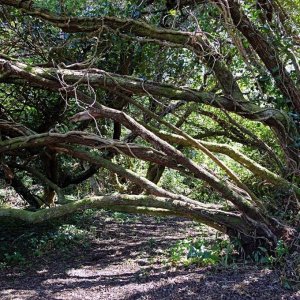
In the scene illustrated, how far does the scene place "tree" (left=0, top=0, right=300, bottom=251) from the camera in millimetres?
4711

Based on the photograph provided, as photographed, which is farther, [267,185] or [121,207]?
[267,185]

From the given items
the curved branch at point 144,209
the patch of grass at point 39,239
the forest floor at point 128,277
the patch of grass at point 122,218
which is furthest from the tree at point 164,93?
the patch of grass at point 122,218

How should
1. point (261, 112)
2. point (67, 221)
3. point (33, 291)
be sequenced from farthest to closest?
point (67, 221) < point (261, 112) < point (33, 291)

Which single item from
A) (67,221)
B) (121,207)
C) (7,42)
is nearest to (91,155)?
(121,207)

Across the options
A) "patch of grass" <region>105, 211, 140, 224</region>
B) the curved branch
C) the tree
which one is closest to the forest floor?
the curved branch

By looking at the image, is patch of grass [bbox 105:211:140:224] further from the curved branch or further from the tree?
the curved branch

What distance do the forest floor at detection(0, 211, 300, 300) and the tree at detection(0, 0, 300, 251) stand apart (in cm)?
68

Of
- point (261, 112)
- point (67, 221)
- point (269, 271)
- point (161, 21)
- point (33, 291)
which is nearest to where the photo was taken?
point (269, 271)

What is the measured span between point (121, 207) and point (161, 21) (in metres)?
3.22

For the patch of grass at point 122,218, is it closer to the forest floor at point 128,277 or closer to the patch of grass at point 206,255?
the forest floor at point 128,277

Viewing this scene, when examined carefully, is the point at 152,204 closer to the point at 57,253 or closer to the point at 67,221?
the point at 57,253

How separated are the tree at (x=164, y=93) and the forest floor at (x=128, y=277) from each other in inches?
26.8

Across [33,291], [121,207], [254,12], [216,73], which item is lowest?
[33,291]

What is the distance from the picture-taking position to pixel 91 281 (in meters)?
4.94
